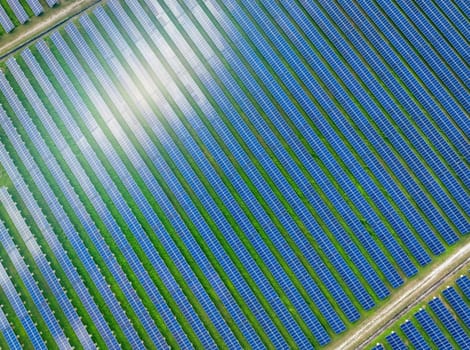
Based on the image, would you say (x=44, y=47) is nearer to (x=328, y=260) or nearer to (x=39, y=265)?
(x=39, y=265)

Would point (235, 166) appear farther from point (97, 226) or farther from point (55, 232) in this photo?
point (55, 232)

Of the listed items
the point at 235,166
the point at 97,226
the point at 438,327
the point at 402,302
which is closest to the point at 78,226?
the point at 97,226

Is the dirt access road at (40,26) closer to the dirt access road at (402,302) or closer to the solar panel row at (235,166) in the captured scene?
the solar panel row at (235,166)

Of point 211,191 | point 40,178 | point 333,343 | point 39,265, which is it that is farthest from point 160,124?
point 333,343

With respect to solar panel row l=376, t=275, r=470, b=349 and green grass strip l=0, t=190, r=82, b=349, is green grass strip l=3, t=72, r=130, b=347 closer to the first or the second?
green grass strip l=0, t=190, r=82, b=349

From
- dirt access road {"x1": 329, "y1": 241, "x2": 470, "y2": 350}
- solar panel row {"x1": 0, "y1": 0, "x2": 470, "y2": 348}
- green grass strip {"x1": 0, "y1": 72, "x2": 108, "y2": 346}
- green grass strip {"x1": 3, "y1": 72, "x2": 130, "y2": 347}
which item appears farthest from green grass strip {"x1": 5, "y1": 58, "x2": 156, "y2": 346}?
dirt access road {"x1": 329, "y1": 241, "x2": 470, "y2": 350}
